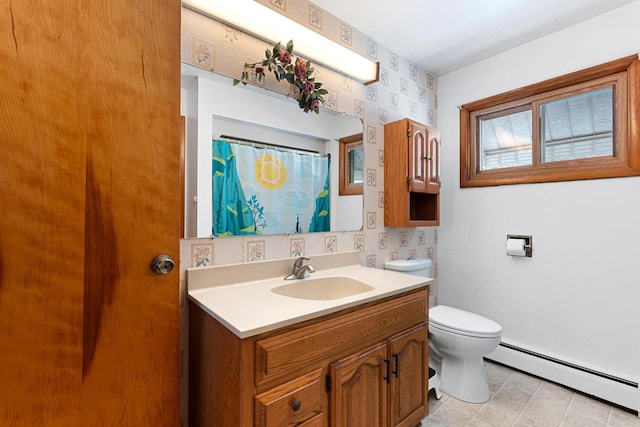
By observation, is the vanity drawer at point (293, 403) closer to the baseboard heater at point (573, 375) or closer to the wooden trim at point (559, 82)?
the baseboard heater at point (573, 375)

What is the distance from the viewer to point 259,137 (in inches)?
56.9

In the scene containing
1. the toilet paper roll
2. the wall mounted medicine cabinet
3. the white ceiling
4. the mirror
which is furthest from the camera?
the toilet paper roll

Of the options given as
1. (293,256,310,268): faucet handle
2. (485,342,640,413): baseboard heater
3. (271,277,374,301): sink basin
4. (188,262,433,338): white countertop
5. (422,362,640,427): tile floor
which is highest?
(293,256,310,268): faucet handle

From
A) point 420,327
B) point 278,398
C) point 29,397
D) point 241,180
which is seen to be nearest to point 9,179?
point 29,397

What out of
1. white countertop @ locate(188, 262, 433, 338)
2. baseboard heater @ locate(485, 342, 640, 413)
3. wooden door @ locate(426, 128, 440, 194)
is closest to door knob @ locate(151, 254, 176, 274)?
white countertop @ locate(188, 262, 433, 338)

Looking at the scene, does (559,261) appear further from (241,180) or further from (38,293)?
(38,293)

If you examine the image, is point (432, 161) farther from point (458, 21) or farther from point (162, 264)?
point (162, 264)

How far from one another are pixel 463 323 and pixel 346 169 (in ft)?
3.85

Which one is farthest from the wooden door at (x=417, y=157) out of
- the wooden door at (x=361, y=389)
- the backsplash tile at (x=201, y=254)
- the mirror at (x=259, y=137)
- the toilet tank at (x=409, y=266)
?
the backsplash tile at (x=201, y=254)

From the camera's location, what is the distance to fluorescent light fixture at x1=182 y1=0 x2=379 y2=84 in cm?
131

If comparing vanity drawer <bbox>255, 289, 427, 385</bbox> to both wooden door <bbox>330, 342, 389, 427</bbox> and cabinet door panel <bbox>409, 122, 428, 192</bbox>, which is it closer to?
wooden door <bbox>330, 342, 389, 427</bbox>

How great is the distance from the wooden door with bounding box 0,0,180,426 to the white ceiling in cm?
120

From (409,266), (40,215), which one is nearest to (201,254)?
(40,215)

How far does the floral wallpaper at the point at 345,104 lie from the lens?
1.29m
